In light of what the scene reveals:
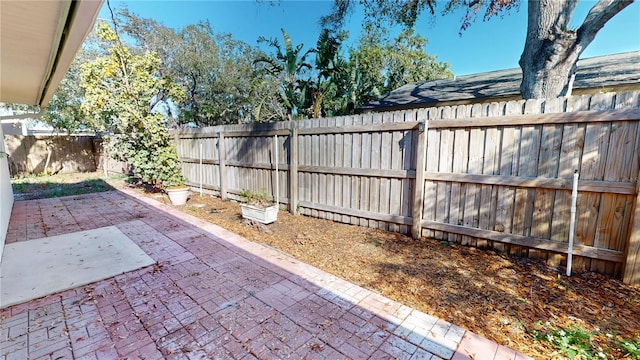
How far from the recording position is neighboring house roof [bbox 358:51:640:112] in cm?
630

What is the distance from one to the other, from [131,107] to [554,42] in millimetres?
9536

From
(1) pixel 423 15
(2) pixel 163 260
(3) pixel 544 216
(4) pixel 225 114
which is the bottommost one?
(2) pixel 163 260

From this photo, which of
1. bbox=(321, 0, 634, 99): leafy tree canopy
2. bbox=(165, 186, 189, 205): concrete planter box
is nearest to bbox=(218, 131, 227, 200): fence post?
bbox=(165, 186, 189, 205): concrete planter box

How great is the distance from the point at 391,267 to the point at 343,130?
8.42 feet

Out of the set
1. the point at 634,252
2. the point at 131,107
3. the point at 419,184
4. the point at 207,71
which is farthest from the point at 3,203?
the point at 207,71

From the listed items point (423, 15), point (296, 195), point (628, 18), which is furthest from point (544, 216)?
point (423, 15)

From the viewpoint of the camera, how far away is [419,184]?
4082mm

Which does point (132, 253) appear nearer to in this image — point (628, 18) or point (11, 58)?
point (11, 58)

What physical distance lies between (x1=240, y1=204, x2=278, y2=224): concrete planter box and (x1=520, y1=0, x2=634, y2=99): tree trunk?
526 cm

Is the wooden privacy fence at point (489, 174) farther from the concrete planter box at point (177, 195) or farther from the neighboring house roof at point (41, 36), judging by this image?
the neighboring house roof at point (41, 36)

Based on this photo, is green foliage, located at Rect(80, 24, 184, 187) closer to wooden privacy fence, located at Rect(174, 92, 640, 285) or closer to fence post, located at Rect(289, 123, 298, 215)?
fence post, located at Rect(289, 123, 298, 215)

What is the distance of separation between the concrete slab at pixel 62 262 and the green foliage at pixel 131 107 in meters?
3.14

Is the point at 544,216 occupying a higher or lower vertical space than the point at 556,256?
higher

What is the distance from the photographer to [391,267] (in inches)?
134
